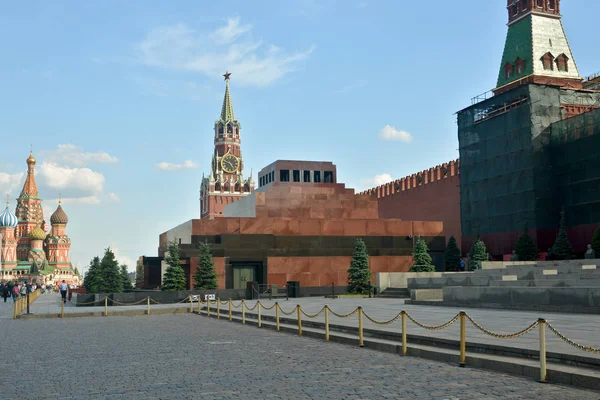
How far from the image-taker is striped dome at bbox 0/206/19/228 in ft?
445

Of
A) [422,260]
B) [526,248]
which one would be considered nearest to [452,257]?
[526,248]

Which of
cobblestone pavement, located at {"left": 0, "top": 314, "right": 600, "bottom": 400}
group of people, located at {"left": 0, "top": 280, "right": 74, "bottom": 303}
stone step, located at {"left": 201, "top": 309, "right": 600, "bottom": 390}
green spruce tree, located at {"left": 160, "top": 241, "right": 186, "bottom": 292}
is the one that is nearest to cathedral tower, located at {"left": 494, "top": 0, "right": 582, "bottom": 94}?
green spruce tree, located at {"left": 160, "top": 241, "right": 186, "bottom": 292}

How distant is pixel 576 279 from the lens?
18.7 metres

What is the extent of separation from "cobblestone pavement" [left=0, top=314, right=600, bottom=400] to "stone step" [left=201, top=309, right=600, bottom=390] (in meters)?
0.20

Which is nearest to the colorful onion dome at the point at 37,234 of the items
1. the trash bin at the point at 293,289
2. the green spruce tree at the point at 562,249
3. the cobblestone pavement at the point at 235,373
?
the trash bin at the point at 293,289

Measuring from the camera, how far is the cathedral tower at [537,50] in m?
59.5

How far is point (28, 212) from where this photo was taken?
470 ft

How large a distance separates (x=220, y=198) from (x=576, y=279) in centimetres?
11974

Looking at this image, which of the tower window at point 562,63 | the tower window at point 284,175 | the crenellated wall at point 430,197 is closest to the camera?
the tower window at point 284,175

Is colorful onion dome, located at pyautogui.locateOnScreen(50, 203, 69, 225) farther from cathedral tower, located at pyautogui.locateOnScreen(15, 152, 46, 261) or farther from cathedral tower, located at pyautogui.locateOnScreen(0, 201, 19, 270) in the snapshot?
cathedral tower, located at pyautogui.locateOnScreen(0, 201, 19, 270)

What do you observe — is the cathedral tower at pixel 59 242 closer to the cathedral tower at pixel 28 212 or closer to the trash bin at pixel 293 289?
the cathedral tower at pixel 28 212

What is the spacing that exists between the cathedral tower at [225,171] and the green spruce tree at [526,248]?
9560 centimetres

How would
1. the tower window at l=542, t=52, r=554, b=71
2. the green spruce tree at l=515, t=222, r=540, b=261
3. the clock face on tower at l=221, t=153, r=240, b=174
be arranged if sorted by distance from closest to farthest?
the green spruce tree at l=515, t=222, r=540, b=261
the tower window at l=542, t=52, r=554, b=71
the clock face on tower at l=221, t=153, r=240, b=174

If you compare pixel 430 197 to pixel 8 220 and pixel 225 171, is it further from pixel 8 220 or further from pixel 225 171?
pixel 8 220
